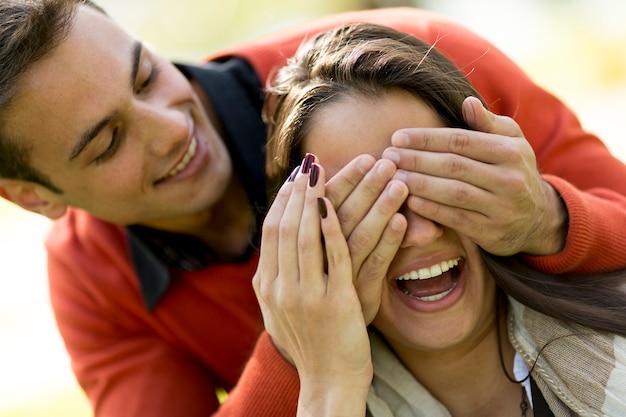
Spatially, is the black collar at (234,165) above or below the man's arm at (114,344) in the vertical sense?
above

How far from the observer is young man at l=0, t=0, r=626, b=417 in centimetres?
164

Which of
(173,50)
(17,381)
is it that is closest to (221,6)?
(173,50)

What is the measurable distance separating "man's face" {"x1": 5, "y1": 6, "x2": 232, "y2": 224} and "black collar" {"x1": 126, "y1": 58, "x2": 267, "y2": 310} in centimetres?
6

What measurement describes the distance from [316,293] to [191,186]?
74 centimetres

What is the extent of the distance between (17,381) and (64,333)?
223 centimetres

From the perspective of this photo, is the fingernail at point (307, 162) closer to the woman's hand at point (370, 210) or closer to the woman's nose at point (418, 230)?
the woman's hand at point (370, 210)

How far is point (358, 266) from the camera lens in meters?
1.69

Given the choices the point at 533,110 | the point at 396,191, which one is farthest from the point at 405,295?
the point at 533,110

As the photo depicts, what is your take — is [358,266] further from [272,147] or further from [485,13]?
[485,13]

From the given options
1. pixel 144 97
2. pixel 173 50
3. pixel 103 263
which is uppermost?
pixel 144 97

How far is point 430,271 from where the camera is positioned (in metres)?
1.74

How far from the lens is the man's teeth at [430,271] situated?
68.6 inches

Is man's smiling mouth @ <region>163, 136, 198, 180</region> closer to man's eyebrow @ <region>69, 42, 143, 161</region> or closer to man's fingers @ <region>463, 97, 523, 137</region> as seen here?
man's eyebrow @ <region>69, 42, 143, 161</region>

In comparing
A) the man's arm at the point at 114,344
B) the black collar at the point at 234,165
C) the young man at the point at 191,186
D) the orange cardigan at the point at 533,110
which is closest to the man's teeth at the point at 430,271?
the young man at the point at 191,186
